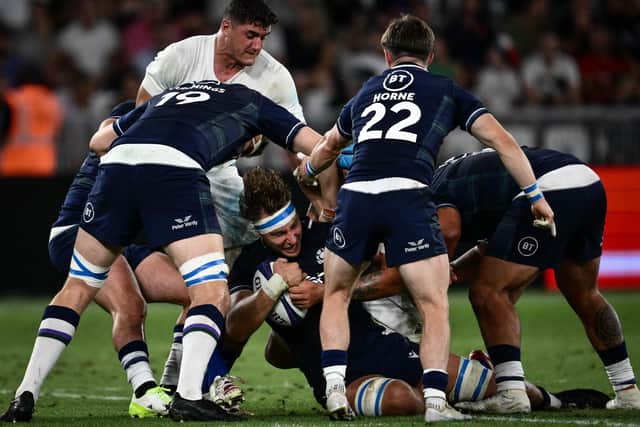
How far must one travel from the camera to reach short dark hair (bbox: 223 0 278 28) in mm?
7570

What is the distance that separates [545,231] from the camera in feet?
21.9

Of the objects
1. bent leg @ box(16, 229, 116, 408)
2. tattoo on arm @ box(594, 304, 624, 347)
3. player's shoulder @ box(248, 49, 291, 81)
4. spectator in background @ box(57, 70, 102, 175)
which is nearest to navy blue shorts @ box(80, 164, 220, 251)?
bent leg @ box(16, 229, 116, 408)

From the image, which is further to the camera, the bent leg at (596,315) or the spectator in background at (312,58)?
the spectator in background at (312,58)

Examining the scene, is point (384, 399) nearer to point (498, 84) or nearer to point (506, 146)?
point (506, 146)

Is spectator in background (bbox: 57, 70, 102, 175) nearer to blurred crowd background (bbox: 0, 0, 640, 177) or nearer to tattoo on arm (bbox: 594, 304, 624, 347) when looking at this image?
blurred crowd background (bbox: 0, 0, 640, 177)

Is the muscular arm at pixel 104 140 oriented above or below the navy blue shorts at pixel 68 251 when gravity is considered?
above

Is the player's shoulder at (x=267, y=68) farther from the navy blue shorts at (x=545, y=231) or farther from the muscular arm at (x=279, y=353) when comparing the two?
the navy blue shorts at (x=545, y=231)

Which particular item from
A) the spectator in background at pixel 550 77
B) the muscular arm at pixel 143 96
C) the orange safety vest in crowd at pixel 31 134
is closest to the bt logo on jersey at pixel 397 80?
the muscular arm at pixel 143 96

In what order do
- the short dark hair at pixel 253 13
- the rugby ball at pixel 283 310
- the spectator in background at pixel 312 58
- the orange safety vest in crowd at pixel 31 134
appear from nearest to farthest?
the rugby ball at pixel 283 310 < the short dark hair at pixel 253 13 < the orange safety vest in crowd at pixel 31 134 < the spectator in background at pixel 312 58

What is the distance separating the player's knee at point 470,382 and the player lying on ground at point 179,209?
1222 millimetres

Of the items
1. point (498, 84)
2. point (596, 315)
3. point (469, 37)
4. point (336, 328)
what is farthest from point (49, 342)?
point (469, 37)

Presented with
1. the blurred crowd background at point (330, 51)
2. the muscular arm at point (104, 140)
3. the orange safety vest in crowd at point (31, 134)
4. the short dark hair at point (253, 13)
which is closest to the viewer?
the muscular arm at point (104, 140)

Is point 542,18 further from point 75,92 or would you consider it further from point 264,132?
point 264,132

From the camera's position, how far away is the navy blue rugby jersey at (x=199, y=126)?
6.34m
